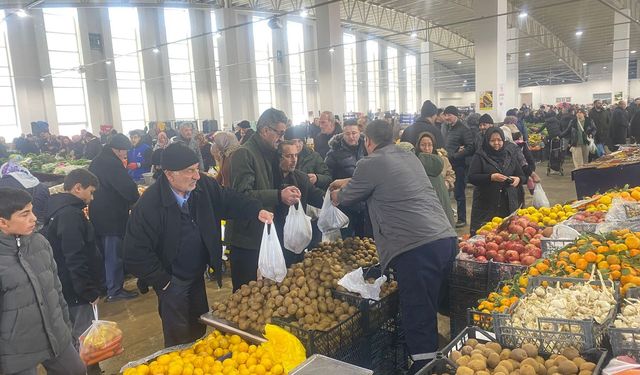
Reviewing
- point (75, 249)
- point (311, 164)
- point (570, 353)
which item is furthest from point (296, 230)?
point (570, 353)

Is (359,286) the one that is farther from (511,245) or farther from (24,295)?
(24,295)

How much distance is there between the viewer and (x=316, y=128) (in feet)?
31.5

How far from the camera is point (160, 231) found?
2697mm

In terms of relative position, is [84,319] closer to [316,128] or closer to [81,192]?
[81,192]

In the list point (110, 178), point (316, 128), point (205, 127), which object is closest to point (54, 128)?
point (205, 127)

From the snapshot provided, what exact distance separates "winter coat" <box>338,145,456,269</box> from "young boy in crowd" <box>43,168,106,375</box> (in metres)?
1.81

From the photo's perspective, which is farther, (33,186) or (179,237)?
(33,186)

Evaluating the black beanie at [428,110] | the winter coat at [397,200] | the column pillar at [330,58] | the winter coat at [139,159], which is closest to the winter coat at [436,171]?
the winter coat at [397,200]

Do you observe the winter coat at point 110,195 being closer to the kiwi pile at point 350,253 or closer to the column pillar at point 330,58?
the kiwi pile at point 350,253

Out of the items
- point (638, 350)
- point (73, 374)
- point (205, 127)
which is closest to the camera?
point (638, 350)

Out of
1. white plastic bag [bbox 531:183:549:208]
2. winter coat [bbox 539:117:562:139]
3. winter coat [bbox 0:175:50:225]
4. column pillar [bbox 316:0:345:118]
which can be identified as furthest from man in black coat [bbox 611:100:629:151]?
winter coat [bbox 0:175:50:225]

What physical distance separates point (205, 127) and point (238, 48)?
4.84 metres

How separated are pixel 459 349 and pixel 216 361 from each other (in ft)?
4.06

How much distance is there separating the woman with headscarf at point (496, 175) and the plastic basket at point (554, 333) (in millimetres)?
2964
